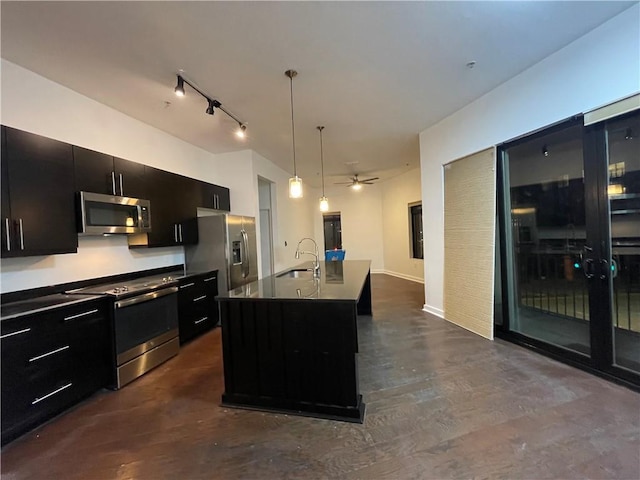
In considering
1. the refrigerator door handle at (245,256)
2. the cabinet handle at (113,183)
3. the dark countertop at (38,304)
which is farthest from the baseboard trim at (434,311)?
the cabinet handle at (113,183)

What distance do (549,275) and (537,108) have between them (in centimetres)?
176

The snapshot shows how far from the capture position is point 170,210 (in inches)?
158

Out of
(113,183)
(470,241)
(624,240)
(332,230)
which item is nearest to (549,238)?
(624,240)

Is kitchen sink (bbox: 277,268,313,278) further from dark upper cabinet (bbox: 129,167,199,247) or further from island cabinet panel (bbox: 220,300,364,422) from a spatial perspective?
dark upper cabinet (bbox: 129,167,199,247)

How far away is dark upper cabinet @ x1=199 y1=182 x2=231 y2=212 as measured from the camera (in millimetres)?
4730

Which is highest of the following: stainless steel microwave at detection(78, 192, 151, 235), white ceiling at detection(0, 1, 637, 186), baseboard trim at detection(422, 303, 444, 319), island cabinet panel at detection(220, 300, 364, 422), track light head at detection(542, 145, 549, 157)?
white ceiling at detection(0, 1, 637, 186)

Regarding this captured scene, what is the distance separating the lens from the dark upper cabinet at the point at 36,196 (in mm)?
2266

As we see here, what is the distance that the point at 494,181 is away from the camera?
3.54m

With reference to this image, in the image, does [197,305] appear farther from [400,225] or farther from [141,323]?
[400,225]

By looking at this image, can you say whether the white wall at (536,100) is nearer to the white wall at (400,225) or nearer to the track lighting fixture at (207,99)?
the track lighting fixture at (207,99)

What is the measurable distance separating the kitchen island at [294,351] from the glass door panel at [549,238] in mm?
2266

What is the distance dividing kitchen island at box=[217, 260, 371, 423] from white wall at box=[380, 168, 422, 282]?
5.95m

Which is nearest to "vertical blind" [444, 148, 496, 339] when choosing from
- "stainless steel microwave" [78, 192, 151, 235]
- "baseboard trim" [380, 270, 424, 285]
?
"baseboard trim" [380, 270, 424, 285]

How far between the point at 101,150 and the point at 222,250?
1877 millimetres
